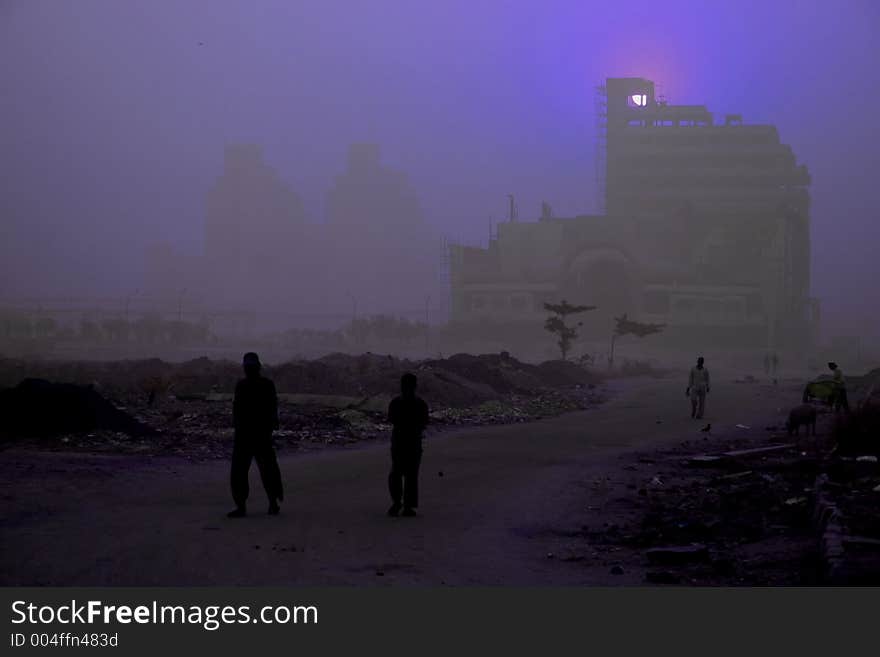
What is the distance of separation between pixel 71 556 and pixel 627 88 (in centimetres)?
11491

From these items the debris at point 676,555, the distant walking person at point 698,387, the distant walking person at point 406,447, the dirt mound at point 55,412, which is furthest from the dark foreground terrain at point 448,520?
the distant walking person at point 698,387

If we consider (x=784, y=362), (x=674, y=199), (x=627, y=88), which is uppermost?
(x=627, y=88)

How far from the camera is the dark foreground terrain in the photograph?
7082mm

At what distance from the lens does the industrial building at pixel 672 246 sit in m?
84.9

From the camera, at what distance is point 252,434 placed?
31.2ft

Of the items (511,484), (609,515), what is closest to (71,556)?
(609,515)

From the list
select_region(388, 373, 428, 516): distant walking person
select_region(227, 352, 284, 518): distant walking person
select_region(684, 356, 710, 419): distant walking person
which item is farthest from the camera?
select_region(684, 356, 710, 419): distant walking person

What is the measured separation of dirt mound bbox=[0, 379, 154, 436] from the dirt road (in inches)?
69.6

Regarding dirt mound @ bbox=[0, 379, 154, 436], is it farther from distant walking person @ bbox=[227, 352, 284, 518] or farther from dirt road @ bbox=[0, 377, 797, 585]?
distant walking person @ bbox=[227, 352, 284, 518]

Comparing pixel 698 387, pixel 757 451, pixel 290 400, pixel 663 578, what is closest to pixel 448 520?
pixel 663 578

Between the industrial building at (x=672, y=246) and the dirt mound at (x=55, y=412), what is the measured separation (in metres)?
68.4

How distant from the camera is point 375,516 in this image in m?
9.77

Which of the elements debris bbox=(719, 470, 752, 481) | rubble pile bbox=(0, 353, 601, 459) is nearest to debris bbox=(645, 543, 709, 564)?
debris bbox=(719, 470, 752, 481)

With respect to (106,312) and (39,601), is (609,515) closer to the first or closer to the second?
(39,601)
